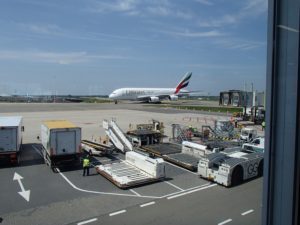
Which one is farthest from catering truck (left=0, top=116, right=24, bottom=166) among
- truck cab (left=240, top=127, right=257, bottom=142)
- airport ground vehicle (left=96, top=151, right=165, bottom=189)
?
truck cab (left=240, top=127, right=257, bottom=142)

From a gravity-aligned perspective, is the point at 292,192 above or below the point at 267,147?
below

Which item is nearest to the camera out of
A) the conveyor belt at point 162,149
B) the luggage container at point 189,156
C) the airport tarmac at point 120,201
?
the airport tarmac at point 120,201

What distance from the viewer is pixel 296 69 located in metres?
4.86

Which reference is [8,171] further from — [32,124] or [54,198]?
[32,124]

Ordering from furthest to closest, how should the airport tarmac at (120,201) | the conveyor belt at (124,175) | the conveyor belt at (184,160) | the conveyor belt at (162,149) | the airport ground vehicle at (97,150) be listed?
the conveyor belt at (162,149), the airport ground vehicle at (97,150), the conveyor belt at (184,160), the conveyor belt at (124,175), the airport tarmac at (120,201)

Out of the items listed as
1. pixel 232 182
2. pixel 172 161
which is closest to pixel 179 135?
pixel 172 161

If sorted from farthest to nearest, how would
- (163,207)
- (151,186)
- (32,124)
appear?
(32,124)
(151,186)
(163,207)

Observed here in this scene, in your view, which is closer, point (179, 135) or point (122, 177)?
point (122, 177)

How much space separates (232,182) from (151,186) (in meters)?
4.31

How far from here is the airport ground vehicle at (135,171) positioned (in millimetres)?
15245

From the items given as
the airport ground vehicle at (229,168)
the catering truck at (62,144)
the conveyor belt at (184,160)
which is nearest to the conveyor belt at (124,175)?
the catering truck at (62,144)

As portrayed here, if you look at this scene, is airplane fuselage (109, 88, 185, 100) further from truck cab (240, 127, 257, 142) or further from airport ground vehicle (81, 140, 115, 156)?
airport ground vehicle (81, 140, 115, 156)

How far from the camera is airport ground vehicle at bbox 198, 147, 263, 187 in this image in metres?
15.2

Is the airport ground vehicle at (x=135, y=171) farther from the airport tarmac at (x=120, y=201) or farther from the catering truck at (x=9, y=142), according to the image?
the catering truck at (x=9, y=142)
